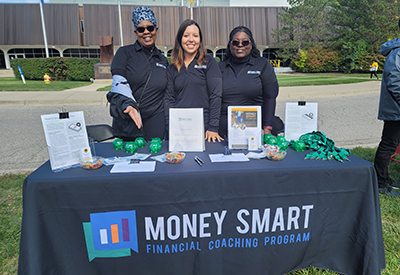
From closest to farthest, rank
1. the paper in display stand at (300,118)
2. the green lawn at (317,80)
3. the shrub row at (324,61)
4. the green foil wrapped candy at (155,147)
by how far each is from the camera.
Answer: the green foil wrapped candy at (155,147)
the paper in display stand at (300,118)
the green lawn at (317,80)
the shrub row at (324,61)

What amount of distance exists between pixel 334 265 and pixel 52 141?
2141mm

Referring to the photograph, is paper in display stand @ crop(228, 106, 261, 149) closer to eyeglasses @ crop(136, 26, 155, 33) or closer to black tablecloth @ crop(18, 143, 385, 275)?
black tablecloth @ crop(18, 143, 385, 275)

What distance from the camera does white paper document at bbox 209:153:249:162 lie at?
190 cm

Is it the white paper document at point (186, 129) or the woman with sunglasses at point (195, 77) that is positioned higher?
the woman with sunglasses at point (195, 77)

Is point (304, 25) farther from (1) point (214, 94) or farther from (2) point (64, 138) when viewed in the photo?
(2) point (64, 138)

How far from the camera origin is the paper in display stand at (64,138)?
5.48ft

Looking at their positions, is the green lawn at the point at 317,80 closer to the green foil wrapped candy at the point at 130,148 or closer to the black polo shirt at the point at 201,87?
the black polo shirt at the point at 201,87

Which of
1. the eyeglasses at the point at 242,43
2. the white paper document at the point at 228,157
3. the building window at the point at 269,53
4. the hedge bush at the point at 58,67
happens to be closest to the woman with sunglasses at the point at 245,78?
the eyeglasses at the point at 242,43

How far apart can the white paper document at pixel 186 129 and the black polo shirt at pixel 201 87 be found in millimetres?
380

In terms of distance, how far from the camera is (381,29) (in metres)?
25.3

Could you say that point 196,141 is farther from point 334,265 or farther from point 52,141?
point 334,265

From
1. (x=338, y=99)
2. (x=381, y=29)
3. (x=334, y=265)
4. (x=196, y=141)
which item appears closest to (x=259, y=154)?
(x=196, y=141)

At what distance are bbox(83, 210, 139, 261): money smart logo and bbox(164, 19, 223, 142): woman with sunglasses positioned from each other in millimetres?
1090

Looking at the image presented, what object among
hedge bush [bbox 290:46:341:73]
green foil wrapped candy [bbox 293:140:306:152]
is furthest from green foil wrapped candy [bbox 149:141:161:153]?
hedge bush [bbox 290:46:341:73]
